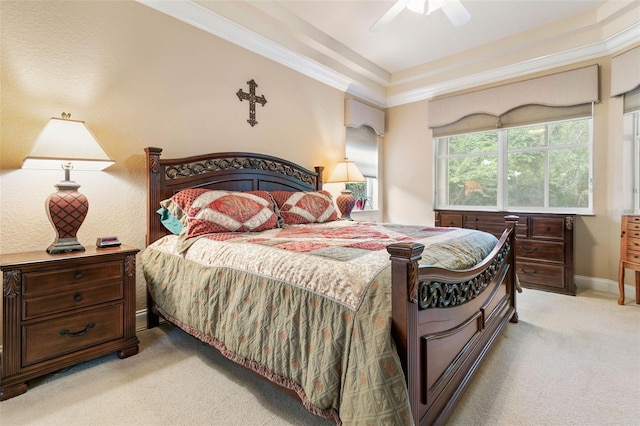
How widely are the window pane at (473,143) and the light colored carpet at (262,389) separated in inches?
101

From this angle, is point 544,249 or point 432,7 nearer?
point 432,7

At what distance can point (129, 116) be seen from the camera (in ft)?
7.79

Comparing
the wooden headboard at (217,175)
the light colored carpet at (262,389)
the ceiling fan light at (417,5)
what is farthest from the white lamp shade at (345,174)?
the light colored carpet at (262,389)

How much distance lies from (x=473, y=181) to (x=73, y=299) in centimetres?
441

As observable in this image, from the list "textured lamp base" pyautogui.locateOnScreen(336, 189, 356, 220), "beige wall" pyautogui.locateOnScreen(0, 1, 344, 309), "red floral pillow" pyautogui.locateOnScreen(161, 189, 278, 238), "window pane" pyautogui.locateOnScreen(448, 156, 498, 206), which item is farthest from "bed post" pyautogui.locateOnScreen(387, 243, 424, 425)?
"window pane" pyautogui.locateOnScreen(448, 156, 498, 206)

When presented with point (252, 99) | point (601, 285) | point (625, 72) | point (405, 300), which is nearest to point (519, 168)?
point (625, 72)

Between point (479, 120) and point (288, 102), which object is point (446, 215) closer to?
point (479, 120)

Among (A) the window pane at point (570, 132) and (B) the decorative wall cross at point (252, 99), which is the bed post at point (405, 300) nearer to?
(B) the decorative wall cross at point (252, 99)

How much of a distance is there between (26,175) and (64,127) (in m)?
0.48

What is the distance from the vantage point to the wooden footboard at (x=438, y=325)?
3.40 ft

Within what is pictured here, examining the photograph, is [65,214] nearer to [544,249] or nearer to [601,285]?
[544,249]

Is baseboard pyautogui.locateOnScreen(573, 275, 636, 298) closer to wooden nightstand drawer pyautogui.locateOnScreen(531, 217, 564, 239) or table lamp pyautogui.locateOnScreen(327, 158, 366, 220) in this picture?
wooden nightstand drawer pyautogui.locateOnScreen(531, 217, 564, 239)

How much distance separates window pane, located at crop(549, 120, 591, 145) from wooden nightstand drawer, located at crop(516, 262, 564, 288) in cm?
147

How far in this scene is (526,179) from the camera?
386cm
